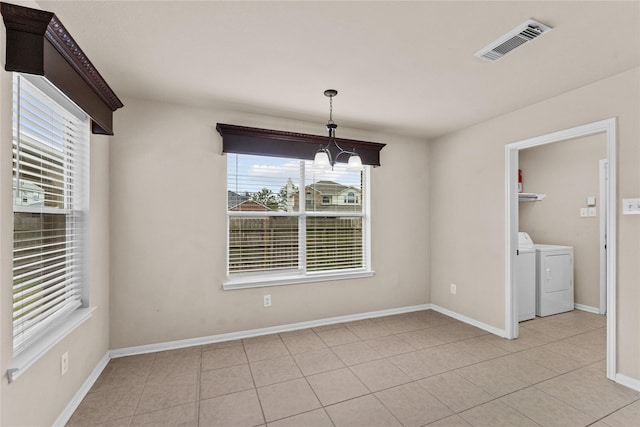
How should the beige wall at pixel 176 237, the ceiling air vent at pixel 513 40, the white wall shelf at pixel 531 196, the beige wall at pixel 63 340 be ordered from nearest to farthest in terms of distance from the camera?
the beige wall at pixel 63 340
the ceiling air vent at pixel 513 40
the beige wall at pixel 176 237
the white wall shelf at pixel 531 196

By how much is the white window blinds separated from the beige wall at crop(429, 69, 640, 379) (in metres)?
1.13

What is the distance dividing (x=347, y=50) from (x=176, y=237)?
7.69ft

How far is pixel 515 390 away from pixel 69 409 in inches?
125

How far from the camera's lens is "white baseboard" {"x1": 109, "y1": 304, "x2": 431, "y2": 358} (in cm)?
297

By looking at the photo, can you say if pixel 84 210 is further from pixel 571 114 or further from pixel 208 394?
pixel 571 114

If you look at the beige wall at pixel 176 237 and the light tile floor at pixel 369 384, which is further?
the beige wall at pixel 176 237

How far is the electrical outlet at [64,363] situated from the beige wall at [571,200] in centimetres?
580

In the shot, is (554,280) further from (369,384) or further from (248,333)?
(248,333)

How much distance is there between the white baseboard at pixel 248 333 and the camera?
297 cm

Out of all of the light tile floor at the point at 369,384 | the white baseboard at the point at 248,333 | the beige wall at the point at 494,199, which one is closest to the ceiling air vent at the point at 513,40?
the beige wall at the point at 494,199

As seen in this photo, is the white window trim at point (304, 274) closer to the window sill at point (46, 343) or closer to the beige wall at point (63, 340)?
the beige wall at point (63, 340)

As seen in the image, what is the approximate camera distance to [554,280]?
414cm

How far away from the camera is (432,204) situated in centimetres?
445

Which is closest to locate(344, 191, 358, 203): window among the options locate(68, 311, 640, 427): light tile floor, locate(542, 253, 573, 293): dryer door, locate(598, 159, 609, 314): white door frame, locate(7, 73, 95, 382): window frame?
locate(68, 311, 640, 427): light tile floor
